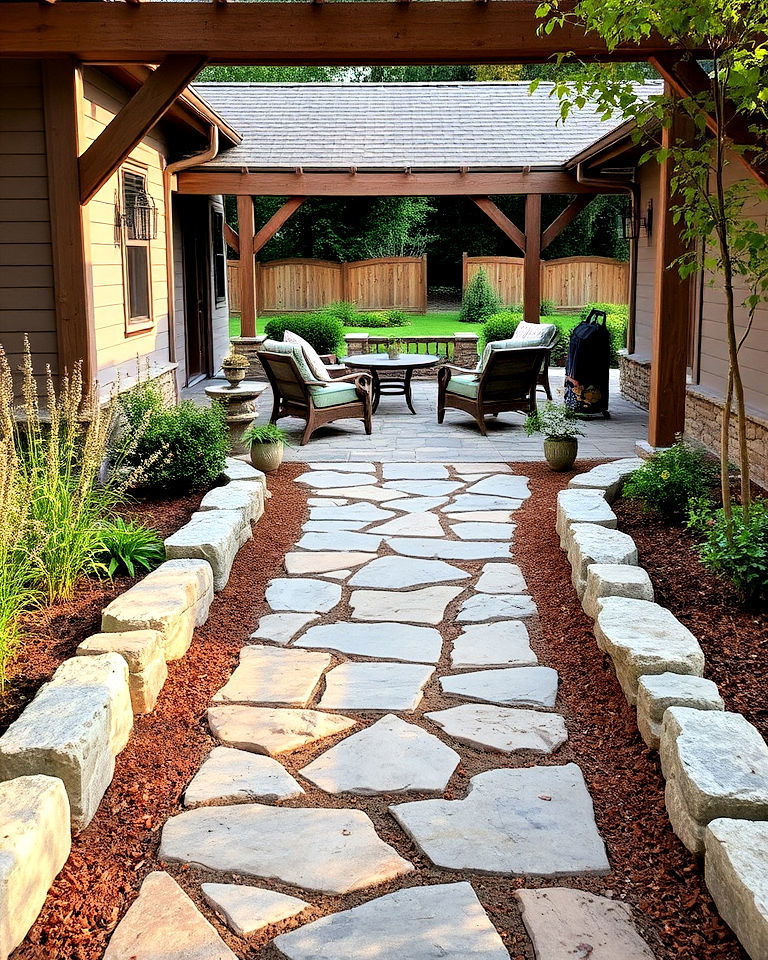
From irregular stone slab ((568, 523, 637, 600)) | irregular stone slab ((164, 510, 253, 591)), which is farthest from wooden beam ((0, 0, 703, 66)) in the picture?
irregular stone slab ((568, 523, 637, 600))

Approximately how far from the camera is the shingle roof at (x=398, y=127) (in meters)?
13.1

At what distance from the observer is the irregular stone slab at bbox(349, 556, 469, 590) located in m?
5.20

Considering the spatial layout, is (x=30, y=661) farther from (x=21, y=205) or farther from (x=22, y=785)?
(x=21, y=205)

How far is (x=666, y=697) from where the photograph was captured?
3172 millimetres

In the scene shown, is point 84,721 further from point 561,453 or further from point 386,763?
point 561,453

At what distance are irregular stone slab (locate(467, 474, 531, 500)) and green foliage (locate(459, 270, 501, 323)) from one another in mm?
16639

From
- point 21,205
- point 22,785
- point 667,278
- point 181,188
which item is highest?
point 181,188

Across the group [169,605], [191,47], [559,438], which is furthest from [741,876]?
[191,47]

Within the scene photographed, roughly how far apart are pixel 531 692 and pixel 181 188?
33.2 feet

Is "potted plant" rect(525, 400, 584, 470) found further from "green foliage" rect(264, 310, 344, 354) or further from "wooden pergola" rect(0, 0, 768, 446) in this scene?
"green foliage" rect(264, 310, 344, 354)

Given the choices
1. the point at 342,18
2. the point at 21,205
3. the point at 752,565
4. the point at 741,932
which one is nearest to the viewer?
the point at 741,932

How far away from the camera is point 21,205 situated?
6762mm

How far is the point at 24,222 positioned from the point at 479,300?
1808cm

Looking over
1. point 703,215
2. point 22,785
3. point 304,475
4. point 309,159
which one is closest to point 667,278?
point 703,215
